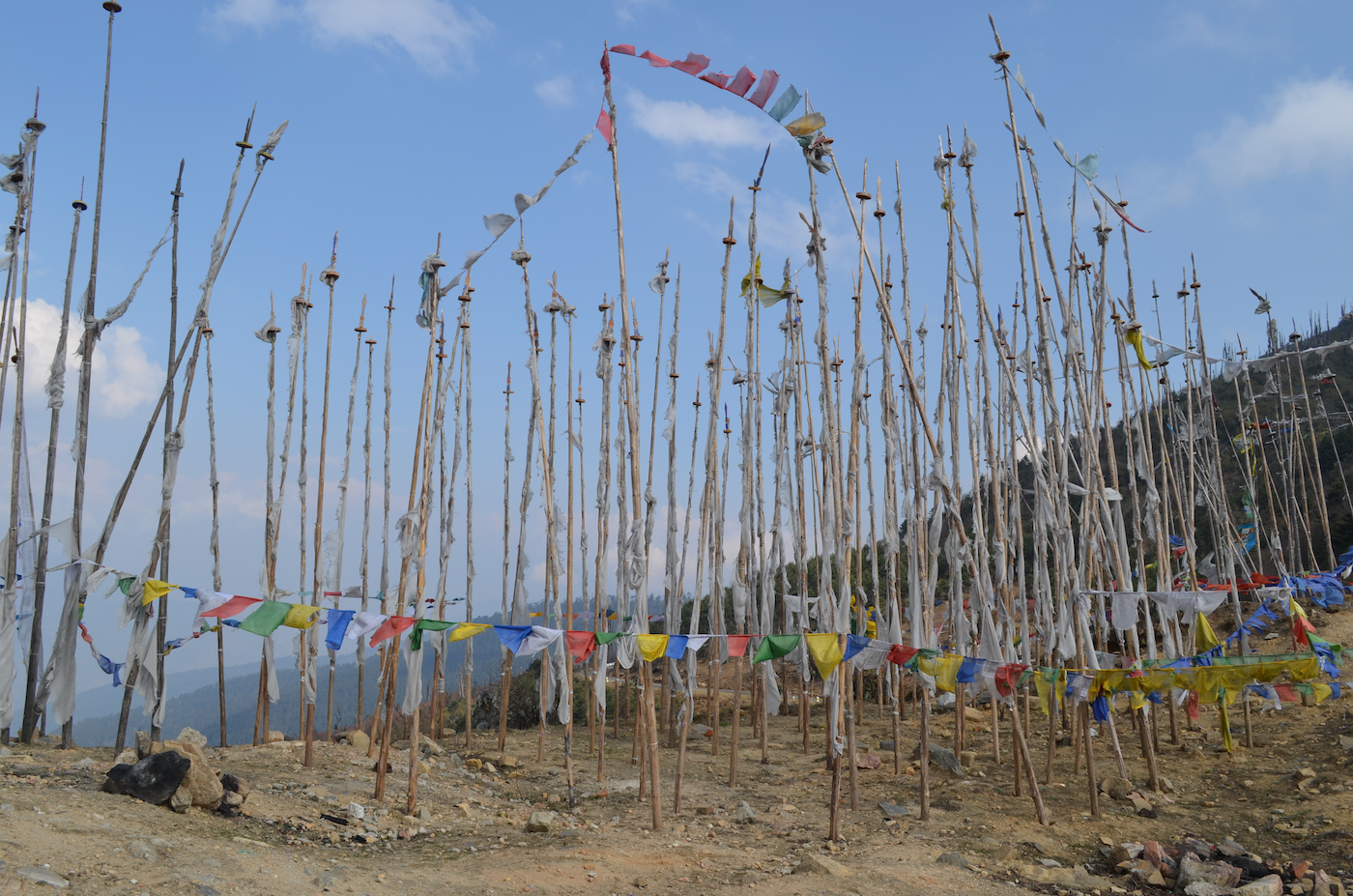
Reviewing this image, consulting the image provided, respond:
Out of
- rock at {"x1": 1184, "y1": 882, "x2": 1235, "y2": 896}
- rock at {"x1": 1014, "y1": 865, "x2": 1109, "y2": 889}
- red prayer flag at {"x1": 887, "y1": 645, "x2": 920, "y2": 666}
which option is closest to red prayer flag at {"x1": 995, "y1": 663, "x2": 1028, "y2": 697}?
red prayer flag at {"x1": 887, "y1": 645, "x2": 920, "y2": 666}

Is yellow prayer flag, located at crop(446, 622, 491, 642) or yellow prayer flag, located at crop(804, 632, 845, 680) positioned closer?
yellow prayer flag, located at crop(804, 632, 845, 680)

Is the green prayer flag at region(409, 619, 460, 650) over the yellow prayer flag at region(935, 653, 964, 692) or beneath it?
over

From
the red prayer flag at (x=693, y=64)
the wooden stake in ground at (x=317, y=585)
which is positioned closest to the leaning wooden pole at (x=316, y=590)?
the wooden stake in ground at (x=317, y=585)

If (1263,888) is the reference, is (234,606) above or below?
above

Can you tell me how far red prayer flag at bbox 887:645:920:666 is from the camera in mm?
7758

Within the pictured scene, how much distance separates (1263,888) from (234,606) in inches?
343

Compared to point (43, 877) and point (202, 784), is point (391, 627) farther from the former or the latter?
point (43, 877)

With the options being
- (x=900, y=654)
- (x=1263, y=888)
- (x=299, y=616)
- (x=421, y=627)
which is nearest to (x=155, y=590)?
(x=299, y=616)

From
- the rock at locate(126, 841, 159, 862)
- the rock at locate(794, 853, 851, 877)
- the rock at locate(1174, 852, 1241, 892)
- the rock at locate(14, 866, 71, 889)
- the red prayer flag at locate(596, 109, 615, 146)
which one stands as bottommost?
the rock at locate(1174, 852, 1241, 892)

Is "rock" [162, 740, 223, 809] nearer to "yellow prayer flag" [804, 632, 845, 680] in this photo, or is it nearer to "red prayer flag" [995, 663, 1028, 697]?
"yellow prayer flag" [804, 632, 845, 680]

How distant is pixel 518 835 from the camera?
768 centimetres

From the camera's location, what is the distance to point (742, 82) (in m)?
7.38

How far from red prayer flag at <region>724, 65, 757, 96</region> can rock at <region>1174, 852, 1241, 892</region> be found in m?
7.25

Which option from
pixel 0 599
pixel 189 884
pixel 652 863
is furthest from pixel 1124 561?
pixel 0 599
